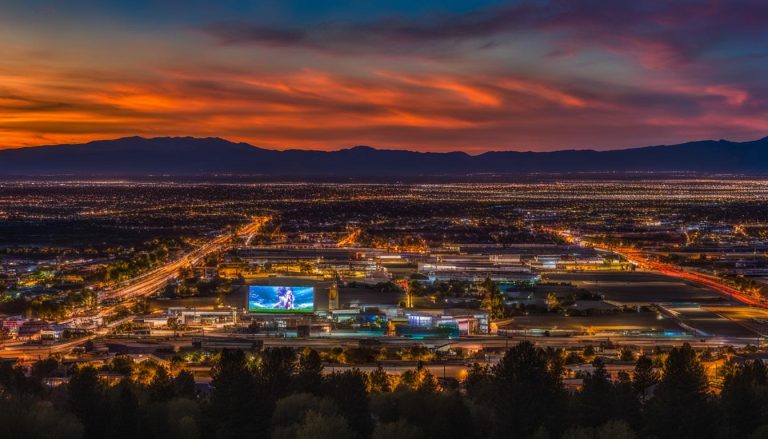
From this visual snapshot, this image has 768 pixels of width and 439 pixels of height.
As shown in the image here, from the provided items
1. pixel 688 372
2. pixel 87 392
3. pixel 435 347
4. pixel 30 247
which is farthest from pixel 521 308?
pixel 30 247

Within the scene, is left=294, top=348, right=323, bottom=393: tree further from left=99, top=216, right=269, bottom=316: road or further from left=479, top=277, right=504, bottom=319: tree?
left=99, top=216, right=269, bottom=316: road

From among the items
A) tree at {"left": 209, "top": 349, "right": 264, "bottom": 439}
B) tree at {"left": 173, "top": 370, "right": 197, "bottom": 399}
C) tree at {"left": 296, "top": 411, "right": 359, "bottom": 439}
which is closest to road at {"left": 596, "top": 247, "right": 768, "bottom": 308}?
tree at {"left": 173, "top": 370, "right": 197, "bottom": 399}

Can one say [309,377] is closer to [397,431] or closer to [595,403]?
[397,431]

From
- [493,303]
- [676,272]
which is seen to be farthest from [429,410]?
[676,272]

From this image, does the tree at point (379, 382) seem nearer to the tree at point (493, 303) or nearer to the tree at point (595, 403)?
the tree at point (595, 403)

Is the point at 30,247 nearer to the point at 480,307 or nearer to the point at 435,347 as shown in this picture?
the point at 480,307

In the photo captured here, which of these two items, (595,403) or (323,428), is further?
(595,403)

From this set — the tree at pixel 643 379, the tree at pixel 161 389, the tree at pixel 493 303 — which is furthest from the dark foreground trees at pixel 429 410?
the tree at pixel 493 303

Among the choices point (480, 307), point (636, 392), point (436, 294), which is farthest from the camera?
point (436, 294)
